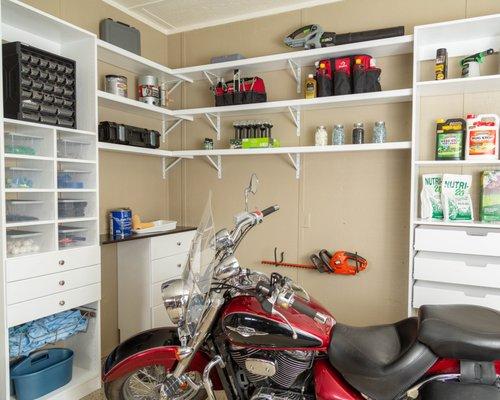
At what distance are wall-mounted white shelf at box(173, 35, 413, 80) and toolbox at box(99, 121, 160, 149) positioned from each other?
2.04 ft

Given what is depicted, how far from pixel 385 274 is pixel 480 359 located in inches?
59.6

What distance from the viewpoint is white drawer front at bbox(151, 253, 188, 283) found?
2766 mm

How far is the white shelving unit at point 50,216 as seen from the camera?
1.92 meters

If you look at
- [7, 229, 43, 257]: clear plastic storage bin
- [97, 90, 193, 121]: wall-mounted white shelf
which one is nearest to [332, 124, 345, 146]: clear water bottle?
[97, 90, 193, 121]: wall-mounted white shelf

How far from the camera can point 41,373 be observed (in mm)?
2096

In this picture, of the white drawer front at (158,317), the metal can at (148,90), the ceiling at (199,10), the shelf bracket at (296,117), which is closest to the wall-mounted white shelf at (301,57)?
the metal can at (148,90)

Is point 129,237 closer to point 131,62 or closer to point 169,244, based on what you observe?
point 169,244

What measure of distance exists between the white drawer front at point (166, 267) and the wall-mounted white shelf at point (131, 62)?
150cm

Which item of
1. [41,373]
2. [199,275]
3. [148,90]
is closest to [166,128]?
[148,90]

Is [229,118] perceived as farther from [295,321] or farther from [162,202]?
[295,321]

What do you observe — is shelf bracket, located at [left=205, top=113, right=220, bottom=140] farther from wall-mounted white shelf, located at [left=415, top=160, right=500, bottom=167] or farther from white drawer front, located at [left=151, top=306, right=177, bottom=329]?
wall-mounted white shelf, located at [left=415, top=160, right=500, bottom=167]

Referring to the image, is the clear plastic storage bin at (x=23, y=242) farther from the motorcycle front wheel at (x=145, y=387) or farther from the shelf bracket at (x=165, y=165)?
the shelf bracket at (x=165, y=165)

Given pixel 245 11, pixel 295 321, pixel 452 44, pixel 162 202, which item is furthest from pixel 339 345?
pixel 245 11

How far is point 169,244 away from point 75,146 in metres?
0.98
